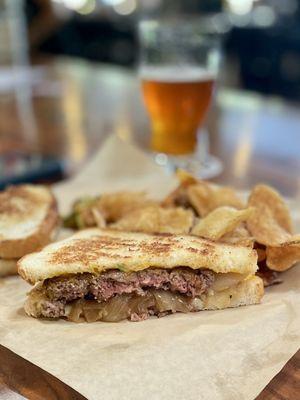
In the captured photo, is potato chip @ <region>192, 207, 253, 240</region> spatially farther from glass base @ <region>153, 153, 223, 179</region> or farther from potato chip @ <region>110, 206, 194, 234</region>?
glass base @ <region>153, 153, 223, 179</region>

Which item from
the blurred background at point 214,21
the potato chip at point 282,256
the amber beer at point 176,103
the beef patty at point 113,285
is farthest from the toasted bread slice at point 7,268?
the blurred background at point 214,21

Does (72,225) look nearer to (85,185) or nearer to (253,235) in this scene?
(85,185)

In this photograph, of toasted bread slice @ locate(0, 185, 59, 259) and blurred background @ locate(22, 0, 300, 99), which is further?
blurred background @ locate(22, 0, 300, 99)

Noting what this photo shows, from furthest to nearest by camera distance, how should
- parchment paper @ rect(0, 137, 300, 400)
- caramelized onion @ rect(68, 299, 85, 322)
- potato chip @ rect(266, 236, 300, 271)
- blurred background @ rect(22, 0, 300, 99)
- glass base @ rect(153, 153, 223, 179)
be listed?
blurred background @ rect(22, 0, 300, 99)
glass base @ rect(153, 153, 223, 179)
potato chip @ rect(266, 236, 300, 271)
caramelized onion @ rect(68, 299, 85, 322)
parchment paper @ rect(0, 137, 300, 400)

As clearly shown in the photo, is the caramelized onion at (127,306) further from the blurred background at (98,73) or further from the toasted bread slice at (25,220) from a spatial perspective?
the blurred background at (98,73)

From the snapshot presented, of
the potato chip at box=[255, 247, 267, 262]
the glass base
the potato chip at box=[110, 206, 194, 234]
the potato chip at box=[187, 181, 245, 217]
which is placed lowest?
the glass base

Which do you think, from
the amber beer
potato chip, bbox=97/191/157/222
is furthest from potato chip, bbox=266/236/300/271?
the amber beer

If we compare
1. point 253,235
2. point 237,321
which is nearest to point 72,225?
point 253,235

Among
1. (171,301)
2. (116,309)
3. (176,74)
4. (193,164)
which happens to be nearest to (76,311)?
(116,309)
